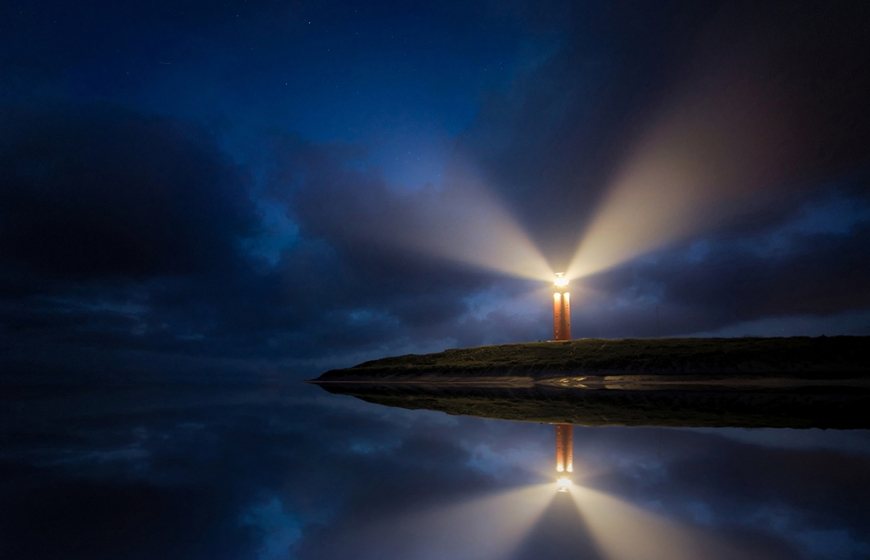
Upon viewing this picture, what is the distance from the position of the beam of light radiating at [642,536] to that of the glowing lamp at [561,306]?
36262mm

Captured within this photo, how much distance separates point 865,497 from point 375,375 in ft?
131

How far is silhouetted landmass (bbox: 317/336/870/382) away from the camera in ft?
69.8

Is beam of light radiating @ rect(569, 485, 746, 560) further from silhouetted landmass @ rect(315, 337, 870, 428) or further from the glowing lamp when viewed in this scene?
the glowing lamp

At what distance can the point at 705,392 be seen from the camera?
54.0ft

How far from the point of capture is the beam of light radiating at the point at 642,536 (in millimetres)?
4027

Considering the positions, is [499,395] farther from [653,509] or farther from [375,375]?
[375,375]

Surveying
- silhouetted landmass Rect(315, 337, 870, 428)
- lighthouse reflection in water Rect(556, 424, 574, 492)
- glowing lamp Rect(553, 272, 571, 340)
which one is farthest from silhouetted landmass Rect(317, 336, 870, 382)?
lighthouse reflection in water Rect(556, 424, 574, 492)

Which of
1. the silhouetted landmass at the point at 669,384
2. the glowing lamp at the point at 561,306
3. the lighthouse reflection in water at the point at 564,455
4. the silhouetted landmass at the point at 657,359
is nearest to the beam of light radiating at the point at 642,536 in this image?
the lighthouse reflection in water at the point at 564,455

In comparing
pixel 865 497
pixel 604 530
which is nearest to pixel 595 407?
pixel 865 497

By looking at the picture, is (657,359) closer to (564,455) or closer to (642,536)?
(564,455)

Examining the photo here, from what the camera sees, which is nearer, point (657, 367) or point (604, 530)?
point (604, 530)

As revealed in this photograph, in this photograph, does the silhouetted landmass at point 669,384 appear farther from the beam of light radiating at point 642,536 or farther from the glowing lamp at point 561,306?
the beam of light radiating at point 642,536

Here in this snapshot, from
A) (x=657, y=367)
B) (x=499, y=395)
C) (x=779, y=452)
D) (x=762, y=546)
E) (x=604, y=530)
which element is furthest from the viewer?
(x=657, y=367)

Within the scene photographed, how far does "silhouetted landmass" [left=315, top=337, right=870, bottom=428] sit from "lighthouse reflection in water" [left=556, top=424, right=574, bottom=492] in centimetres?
118
